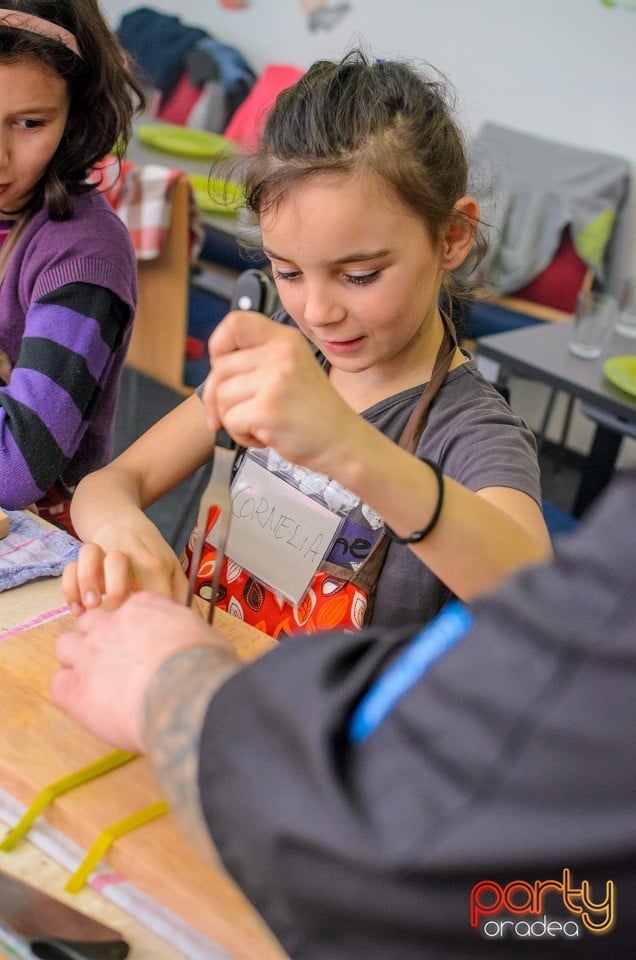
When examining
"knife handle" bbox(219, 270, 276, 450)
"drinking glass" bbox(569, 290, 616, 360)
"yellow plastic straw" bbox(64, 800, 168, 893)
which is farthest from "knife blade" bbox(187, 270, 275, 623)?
"drinking glass" bbox(569, 290, 616, 360)

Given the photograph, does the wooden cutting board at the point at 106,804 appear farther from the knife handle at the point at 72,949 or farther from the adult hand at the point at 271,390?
the adult hand at the point at 271,390

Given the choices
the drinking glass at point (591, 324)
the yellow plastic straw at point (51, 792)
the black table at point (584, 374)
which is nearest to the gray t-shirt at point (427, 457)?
the yellow plastic straw at point (51, 792)

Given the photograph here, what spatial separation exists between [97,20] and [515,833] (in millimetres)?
1245

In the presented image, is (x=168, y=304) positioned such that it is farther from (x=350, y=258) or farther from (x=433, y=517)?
(x=433, y=517)

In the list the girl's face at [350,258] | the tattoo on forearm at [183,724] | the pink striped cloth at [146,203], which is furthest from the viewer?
the pink striped cloth at [146,203]

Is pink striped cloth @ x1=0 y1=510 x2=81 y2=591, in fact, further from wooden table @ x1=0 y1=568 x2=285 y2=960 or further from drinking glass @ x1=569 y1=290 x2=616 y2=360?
drinking glass @ x1=569 y1=290 x2=616 y2=360

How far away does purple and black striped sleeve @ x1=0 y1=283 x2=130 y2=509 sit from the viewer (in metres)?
1.32

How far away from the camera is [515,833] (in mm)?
495

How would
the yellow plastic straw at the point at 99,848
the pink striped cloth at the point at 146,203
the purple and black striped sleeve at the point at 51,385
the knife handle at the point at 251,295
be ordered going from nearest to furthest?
the yellow plastic straw at the point at 99,848
the knife handle at the point at 251,295
the purple and black striped sleeve at the point at 51,385
the pink striped cloth at the point at 146,203

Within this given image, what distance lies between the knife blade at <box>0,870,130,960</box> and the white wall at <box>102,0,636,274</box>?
11.1 feet

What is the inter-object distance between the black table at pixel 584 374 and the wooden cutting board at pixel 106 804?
171cm

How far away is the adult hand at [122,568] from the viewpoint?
978mm

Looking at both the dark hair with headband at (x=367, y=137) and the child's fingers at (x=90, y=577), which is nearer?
the child's fingers at (x=90, y=577)

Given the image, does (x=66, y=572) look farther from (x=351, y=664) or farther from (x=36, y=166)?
(x=36, y=166)
